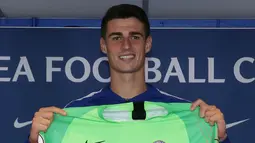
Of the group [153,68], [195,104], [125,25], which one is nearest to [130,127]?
[195,104]

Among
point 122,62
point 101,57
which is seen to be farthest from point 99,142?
point 101,57

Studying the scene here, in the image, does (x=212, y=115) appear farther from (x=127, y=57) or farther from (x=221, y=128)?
(x=127, y=57)

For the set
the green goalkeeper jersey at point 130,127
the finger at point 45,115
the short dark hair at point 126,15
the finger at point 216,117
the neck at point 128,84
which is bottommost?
Answer: the green goalkeeper jersey at point 130,127

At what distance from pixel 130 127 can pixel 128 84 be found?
7.5 inches

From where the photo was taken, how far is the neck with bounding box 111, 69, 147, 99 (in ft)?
6.98

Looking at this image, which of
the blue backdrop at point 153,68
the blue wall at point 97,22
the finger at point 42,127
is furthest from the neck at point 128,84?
the blue wall at point 97,22

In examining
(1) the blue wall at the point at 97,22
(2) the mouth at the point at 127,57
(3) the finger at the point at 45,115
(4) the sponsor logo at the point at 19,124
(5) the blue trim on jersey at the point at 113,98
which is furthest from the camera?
(1) the blue wall at the point at 97,22

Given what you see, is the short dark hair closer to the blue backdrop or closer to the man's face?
the man's face

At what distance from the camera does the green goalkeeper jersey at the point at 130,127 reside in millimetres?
2043

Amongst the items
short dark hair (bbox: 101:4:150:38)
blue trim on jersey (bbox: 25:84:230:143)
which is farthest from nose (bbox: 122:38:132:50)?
blue trim on jersey (bbox: 25:84:230:143)

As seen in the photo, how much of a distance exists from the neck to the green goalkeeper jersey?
103 millimetres

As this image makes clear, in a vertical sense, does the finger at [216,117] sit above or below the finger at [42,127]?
above

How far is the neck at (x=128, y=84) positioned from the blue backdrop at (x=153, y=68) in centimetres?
135

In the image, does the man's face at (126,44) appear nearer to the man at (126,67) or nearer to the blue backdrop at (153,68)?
the man at (126,67)
